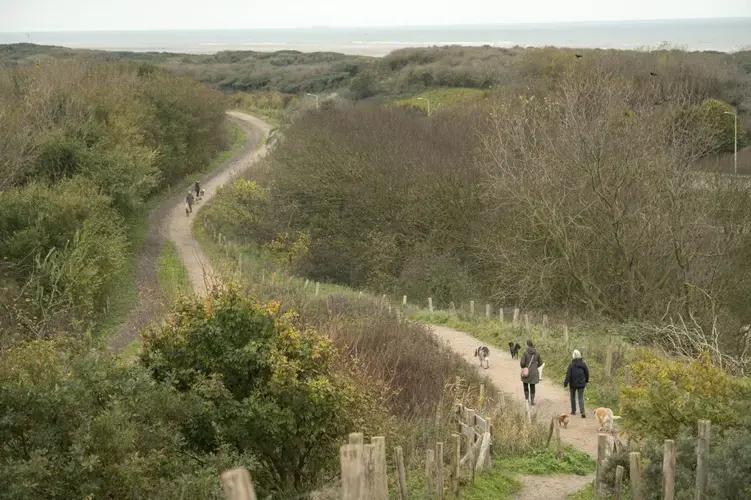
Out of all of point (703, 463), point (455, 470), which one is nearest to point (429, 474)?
point (455, 470)

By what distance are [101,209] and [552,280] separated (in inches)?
693

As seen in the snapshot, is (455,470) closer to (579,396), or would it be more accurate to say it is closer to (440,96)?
(579,396)

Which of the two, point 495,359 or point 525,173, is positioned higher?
point 525,173

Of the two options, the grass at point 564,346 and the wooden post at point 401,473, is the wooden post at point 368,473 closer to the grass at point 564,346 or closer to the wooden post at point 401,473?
the wooden post at point 401,473

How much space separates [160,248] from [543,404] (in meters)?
26.2

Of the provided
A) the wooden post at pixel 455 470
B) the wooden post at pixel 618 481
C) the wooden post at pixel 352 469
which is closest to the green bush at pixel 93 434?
the wooden post at pixel 455 470

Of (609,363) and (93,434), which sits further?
(609,363)

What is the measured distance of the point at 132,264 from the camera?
126 ft

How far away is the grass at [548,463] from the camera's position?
48.1 ft

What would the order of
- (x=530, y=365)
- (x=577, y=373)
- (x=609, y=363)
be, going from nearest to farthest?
(x=577, y=373) < (x=530, y=365) < (x=609, y=363)

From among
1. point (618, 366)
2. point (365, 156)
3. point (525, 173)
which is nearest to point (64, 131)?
point (365, 156)

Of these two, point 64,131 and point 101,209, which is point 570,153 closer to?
point 101,209

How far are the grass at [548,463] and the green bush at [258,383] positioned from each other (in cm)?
305

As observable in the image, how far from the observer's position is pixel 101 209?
3594 cm
